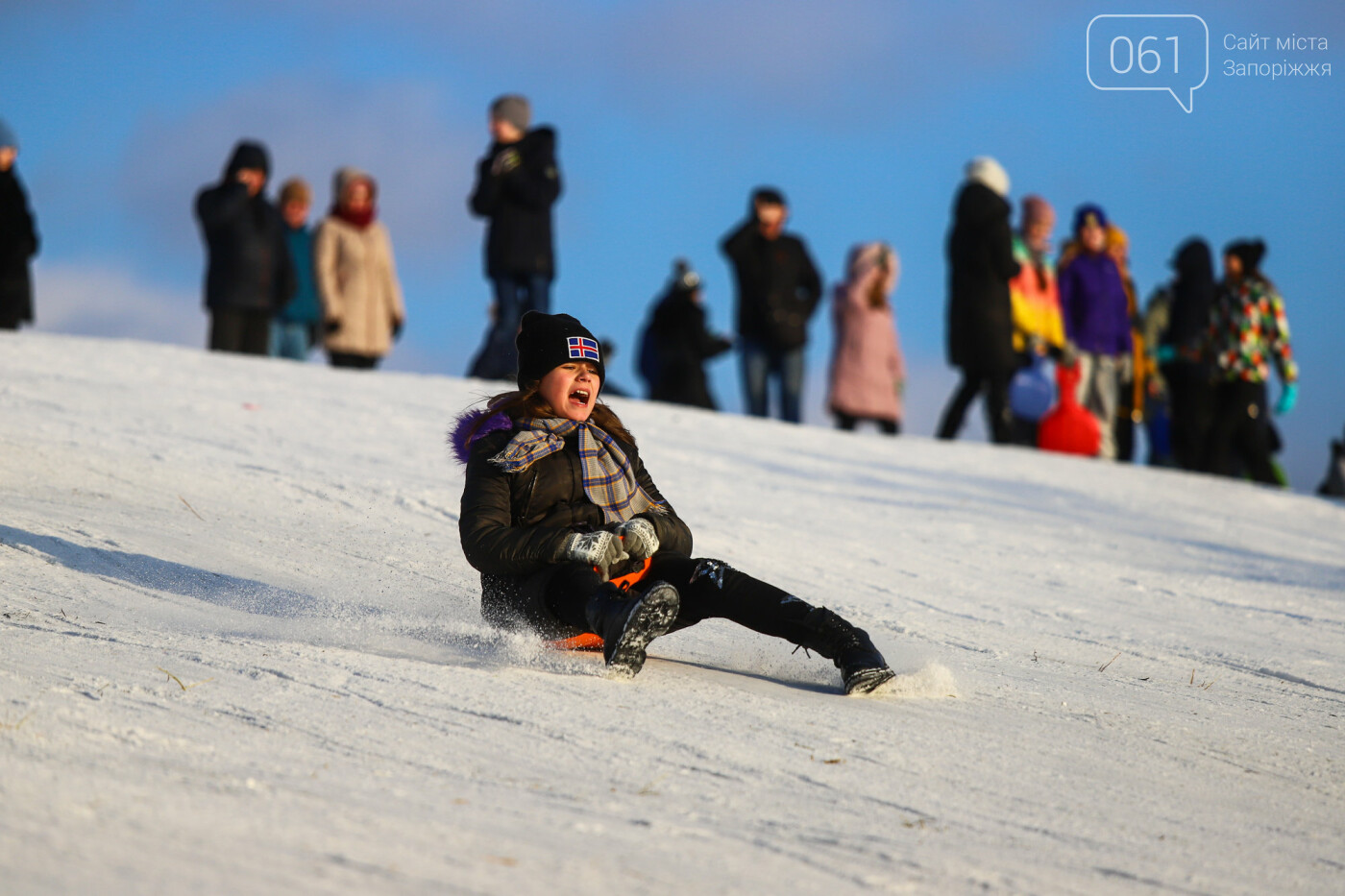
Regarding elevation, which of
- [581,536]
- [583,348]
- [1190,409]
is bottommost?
[581,536]

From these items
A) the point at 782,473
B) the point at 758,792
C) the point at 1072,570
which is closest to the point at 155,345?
the point at 782,473

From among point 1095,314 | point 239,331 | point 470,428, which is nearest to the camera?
point 470,428

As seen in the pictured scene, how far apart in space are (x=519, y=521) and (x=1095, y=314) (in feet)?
29.1

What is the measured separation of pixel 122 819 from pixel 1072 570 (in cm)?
521

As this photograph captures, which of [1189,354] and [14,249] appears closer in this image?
[14,249]

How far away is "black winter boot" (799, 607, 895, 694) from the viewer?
3957 mm

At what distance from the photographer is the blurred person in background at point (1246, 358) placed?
36.9 ft

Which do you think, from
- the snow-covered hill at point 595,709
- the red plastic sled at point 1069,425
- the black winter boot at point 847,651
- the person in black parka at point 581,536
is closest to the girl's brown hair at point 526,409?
the person in black parka at point 581,536

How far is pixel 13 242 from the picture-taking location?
35.7 feet

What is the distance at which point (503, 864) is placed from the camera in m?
2.44

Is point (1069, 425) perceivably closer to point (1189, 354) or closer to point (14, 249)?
point (1189, 354)

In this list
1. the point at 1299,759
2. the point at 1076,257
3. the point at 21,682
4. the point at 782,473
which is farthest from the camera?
the point at 1076,257

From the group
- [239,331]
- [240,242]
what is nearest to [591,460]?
[240,242]

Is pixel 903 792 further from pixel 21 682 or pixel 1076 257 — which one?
pixel 1076 257
